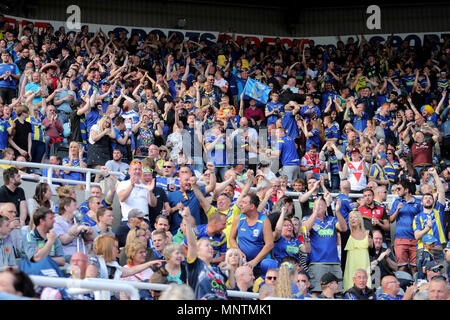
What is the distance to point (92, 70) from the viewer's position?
16344 millimetres

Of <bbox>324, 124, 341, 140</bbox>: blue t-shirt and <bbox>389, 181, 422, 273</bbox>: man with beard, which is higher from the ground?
<bbox>324, 124, 341, 140</bbox>: blue t-shirt

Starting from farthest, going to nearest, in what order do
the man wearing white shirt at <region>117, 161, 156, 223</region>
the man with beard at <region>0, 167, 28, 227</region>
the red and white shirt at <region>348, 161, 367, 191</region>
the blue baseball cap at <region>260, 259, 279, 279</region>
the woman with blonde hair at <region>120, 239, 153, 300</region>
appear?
the red and white shirt at <region>348, 161, 367, 191</region>
the man wearing white shirt at <region>117, 161, 156, 223</region>
the man with beard at <region>0, 167, 28, 227</region>
the blue baseball cap at <region>260, 259, 279, 279</region>
the woman with blonde hair at <region>120, 239, 153, 300</region>

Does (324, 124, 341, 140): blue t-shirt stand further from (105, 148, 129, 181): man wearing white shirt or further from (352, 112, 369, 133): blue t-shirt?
(105, 148, 129, 181): man wearing white shirt

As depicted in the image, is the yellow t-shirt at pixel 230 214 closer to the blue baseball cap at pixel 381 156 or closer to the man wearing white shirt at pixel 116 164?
the man wearing white shirt at pixel 116 164

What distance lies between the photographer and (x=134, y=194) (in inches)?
393

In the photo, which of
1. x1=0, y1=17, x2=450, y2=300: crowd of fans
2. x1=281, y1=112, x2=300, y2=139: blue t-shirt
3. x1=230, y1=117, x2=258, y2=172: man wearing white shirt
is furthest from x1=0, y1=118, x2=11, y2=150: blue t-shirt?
x1=281, y1=112, x2=300, y2=139: blue t-shirt

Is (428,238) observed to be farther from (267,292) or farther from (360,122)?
(360,122)

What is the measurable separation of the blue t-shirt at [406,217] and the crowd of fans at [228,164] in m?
0.04

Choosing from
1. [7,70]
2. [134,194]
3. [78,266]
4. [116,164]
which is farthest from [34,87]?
[78,266]

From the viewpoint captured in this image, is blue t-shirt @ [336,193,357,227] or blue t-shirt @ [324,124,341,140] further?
blue t-shirt @ [324,124,341,140]

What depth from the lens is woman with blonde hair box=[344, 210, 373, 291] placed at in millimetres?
10492

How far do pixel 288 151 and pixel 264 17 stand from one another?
35.4ft

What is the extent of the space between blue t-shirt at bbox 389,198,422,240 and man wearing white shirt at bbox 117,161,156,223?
4.02 metres

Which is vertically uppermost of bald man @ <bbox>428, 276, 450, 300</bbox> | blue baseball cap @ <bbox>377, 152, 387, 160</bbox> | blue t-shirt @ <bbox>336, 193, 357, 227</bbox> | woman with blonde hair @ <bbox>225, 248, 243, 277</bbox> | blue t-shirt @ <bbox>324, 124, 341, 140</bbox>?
blue t-shirt @ <bbox>324, 124, 341, 140</bbox>
